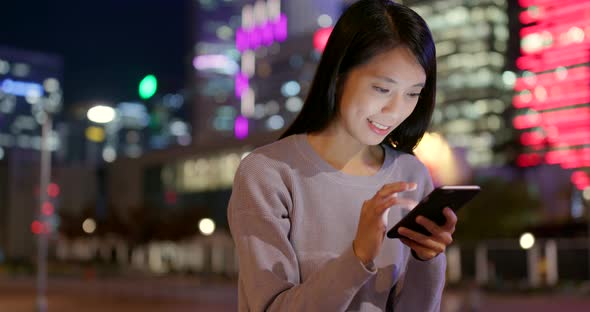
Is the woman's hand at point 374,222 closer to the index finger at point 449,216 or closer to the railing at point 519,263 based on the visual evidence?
→ the index finger at point 449,216

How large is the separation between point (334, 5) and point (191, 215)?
92.8 m

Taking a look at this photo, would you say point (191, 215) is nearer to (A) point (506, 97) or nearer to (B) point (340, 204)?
(B) point (340, 204)

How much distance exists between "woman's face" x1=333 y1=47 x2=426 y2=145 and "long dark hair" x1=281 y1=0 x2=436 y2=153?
30 mm

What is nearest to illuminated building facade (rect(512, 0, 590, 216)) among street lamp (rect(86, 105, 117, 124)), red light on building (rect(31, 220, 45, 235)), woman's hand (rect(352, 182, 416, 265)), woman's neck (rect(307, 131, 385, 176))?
red light on building (rect(31, 220, 45, 235))

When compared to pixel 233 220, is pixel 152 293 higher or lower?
lower

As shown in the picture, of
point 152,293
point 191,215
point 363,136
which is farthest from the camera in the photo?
point 191,215

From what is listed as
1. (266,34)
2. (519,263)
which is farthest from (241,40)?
(519,263)

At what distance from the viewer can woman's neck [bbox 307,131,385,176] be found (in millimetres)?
2326

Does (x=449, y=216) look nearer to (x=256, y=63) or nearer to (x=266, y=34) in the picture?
(x=256, y=63)

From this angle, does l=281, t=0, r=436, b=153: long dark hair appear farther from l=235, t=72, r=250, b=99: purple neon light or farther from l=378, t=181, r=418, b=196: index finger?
l=235, t=72, r=250, b=99: purple neon light

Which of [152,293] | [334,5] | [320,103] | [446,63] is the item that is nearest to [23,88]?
[334,5]

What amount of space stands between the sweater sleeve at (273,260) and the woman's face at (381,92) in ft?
0.89

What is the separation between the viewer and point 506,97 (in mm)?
116000

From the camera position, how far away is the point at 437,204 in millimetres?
1874
